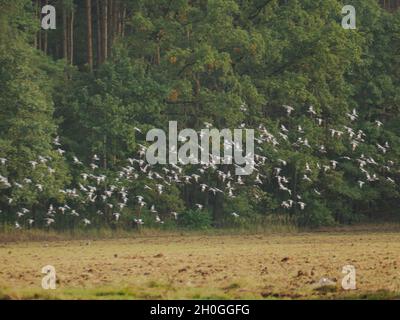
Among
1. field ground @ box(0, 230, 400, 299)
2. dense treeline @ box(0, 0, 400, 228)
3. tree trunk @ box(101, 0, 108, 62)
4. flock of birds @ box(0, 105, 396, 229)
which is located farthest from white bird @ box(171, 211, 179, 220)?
tree trunk @ box(101, 0, 108, 62)

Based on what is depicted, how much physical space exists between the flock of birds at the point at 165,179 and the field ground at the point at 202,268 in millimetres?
4807

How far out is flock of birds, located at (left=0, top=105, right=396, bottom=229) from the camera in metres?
48.1

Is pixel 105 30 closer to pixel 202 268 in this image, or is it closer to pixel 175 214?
pixel 175 214

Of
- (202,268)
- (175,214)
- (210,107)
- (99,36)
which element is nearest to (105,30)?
(99,36)

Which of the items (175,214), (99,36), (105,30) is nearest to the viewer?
(175,214)

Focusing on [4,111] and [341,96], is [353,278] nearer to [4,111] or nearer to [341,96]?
[4,111]

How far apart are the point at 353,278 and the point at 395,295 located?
2.55 m

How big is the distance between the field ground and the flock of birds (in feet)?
15.8

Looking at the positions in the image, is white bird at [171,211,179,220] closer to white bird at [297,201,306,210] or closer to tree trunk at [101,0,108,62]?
white bird at [297,201,306,210]

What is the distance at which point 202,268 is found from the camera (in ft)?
91.7

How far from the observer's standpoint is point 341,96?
54.9 metres

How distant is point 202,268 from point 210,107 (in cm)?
2404

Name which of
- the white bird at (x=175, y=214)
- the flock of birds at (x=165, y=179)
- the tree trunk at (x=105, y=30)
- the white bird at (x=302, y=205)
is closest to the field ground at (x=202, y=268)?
the flock of birds at (x=165, y=179)
